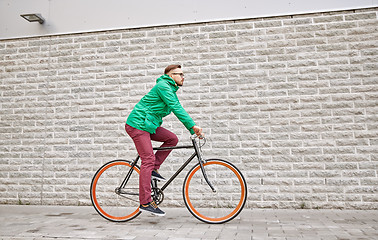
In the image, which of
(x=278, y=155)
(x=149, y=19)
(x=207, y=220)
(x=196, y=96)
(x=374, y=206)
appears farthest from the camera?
(x=149, y=19)

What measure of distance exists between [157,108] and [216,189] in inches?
44.5

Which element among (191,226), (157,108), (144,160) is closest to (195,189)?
(191,226)

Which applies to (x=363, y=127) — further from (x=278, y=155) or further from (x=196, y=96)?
(x=196, y=96)

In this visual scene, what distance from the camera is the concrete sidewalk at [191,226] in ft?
9.70

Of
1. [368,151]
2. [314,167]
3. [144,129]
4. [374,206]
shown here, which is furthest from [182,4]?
[374,206]

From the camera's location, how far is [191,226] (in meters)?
3.38

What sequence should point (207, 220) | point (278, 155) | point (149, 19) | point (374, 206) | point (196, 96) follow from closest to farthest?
point (207, 220), point (374, 206), point (278, 155), point (196, 96), point (149, 19)

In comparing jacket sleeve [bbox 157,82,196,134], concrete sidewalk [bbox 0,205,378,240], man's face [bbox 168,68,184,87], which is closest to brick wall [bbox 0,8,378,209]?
concrete sidewalk [bbox 0,205,378,240]

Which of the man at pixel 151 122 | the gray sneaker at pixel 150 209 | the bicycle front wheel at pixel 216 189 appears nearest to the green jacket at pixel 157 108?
the man at pixel 151 122

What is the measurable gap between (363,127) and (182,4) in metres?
3.23

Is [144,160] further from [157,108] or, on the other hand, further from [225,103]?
[225,103]

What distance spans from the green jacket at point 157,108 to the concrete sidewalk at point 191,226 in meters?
1.02

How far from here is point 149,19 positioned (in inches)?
207

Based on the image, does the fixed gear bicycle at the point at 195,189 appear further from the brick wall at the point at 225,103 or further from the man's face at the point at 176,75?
the brick wall at the point at 225,103
